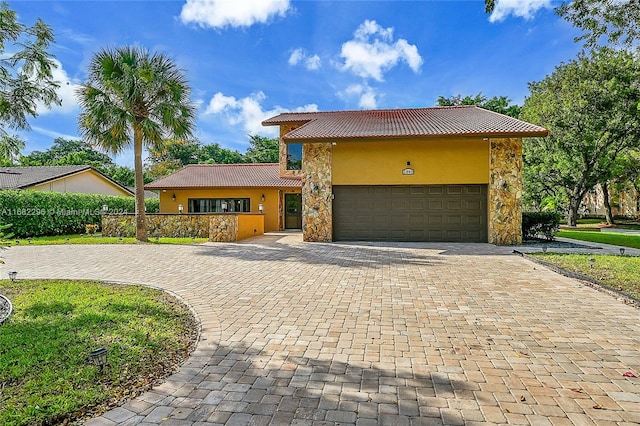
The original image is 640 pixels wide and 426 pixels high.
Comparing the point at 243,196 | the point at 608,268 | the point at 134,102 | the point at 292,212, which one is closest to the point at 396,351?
the point at 608,268

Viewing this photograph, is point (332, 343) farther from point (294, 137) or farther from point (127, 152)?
point (127, 152)

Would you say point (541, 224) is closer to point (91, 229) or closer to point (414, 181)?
point (414, 181)

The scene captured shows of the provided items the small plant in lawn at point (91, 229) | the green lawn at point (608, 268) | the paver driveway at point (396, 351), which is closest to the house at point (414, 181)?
the green lawn at point (608, 268)

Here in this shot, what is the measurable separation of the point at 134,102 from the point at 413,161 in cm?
1115

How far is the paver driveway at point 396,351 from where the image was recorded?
2596mm

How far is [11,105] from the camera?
6016 millimetres

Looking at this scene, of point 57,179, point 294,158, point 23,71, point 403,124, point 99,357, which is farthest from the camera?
point 57,179

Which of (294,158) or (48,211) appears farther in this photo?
(294,158)

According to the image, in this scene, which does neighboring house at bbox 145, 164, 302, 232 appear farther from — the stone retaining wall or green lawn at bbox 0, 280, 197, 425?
green lawn at bbox 0, 280, 197, 425

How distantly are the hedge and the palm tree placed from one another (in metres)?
5.50

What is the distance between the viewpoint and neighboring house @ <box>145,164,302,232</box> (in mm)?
20547

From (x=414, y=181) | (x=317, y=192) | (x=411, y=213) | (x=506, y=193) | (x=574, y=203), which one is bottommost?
(x=411, y=213)

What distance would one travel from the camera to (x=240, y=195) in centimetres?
2111

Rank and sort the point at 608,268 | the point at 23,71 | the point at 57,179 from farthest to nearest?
the point at 57,179, the point at 608,268, the point at 23,71
